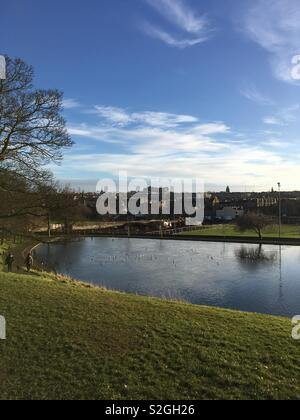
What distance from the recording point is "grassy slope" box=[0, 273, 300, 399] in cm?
580

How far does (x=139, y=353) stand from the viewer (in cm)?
716

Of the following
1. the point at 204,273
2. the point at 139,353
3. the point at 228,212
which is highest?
the point at 228,212

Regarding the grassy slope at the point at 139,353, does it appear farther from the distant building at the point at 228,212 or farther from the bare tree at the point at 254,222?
the distant building at the point at 228,212

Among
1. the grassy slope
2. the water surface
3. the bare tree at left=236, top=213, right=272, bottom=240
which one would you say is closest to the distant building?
the bare tree at left=236, top=213, right=272, bottom=240

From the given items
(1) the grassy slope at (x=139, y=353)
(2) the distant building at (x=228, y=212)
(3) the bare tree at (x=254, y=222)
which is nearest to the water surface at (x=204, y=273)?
(1) the grassy slope at (x=139, y=353)

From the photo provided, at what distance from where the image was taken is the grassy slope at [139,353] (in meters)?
5.80

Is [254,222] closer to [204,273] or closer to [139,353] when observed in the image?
[204,273]

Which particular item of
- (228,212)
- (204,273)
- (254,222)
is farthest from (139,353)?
(228,212)

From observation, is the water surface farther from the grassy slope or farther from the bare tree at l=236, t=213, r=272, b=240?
the bare tree at l=236, t=213, r=272, b=240

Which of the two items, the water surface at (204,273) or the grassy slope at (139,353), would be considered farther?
the water surface at (204,273)

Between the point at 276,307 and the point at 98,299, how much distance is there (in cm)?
976

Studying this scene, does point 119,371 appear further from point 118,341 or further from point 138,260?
point 138,260

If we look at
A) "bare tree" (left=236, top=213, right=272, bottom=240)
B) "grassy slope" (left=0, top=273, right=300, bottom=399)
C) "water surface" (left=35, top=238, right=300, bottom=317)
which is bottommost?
"water surface" (left=35, top=238, right=300, bottom=317)
